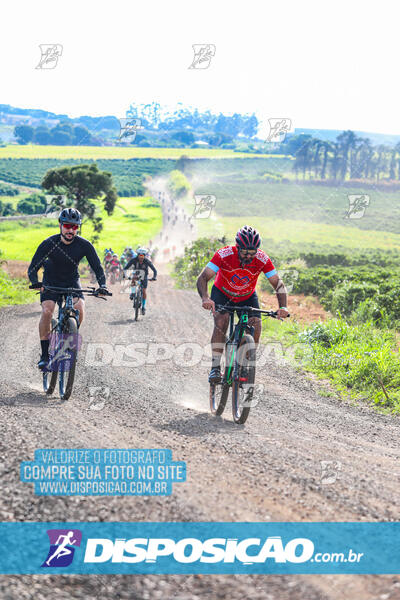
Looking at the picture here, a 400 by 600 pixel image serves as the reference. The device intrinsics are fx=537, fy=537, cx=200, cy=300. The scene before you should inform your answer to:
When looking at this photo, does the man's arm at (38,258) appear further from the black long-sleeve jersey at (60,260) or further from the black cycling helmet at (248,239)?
the black cycling helmet at (248,239)

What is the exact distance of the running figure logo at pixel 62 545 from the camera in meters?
3.73

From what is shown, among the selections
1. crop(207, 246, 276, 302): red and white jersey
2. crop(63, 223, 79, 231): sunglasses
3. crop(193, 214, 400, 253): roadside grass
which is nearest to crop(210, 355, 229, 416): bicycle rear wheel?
crop(207, 246, 276, 302): red and white jersey

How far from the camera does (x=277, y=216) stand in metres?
86.1

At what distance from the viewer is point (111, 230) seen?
66.2 m

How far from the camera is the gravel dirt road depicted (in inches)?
139

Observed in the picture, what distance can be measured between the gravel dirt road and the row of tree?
12481 centimetres

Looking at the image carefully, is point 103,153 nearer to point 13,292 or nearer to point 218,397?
point 13,292

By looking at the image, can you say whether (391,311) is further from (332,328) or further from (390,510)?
(390,510)

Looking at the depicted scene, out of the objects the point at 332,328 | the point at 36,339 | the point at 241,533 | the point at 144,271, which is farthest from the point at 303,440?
the point at 144,271

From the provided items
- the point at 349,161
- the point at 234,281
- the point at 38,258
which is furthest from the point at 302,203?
the point at 38,258

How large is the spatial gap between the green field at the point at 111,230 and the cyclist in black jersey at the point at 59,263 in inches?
1280

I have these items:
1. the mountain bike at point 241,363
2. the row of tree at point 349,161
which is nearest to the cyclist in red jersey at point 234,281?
the mountain bike at point 241,363

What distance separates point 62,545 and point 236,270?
4640 mm

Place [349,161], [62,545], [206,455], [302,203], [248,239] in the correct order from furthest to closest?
[349,161], [302,203], [248,239], [206,455], [62,545]
